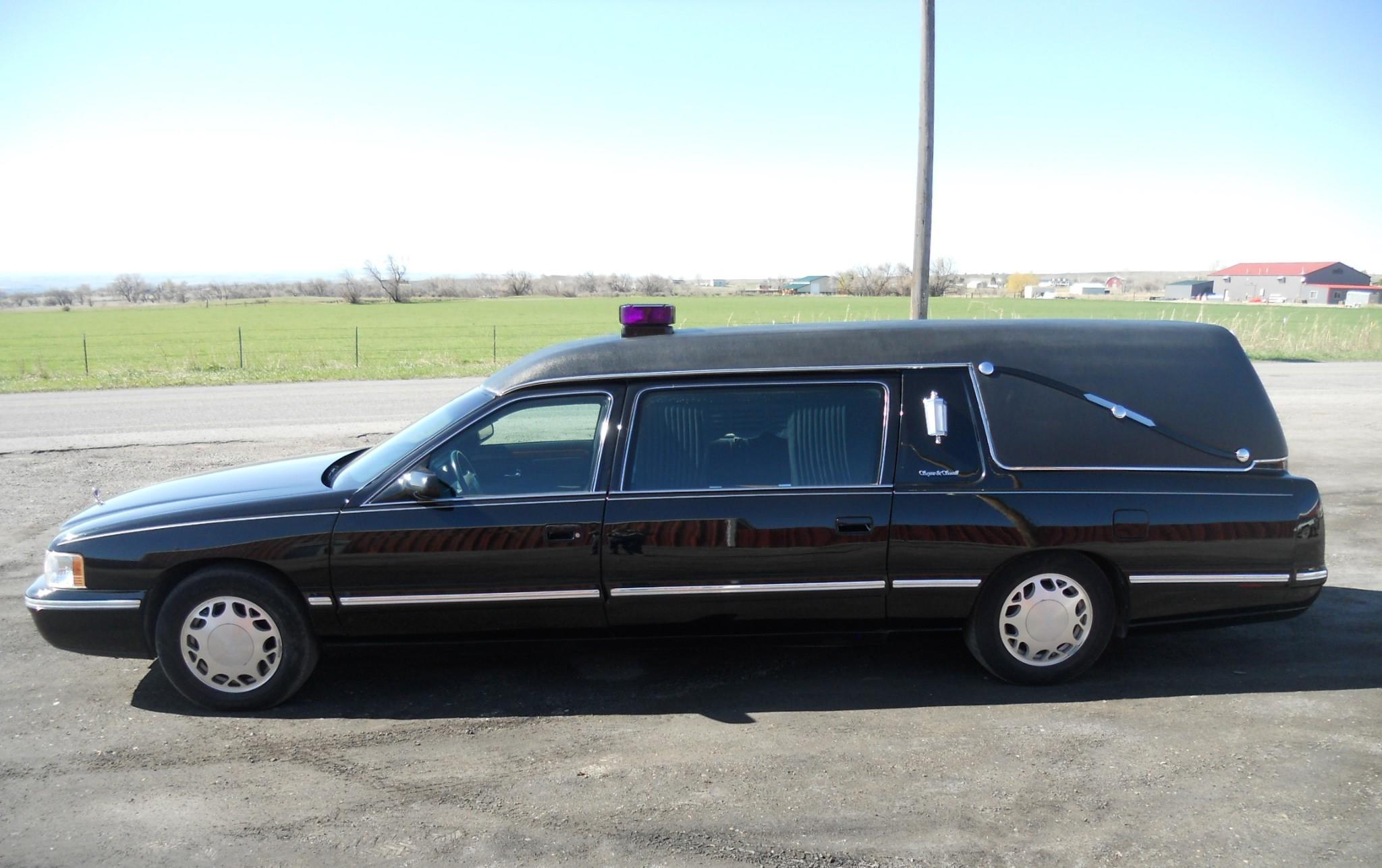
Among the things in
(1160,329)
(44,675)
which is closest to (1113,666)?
Answer: (1160,329)

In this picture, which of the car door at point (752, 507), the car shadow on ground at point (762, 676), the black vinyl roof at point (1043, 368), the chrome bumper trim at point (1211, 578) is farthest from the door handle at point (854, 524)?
the chrome bumper trim at point (1211, 578)

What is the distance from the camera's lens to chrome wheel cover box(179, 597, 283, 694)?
4398 millimetres

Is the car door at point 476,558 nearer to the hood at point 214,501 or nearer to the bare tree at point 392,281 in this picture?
the hood at point 214,501

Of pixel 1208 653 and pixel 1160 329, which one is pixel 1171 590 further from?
pixel 1160 329

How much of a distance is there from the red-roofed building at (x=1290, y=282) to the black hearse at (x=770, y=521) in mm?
109178

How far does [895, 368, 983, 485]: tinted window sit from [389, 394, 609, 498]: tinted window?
1.39 meters

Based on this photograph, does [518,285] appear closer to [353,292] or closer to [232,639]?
[353,292]

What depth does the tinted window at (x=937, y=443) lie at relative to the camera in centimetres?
448

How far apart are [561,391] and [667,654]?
4.99 feet

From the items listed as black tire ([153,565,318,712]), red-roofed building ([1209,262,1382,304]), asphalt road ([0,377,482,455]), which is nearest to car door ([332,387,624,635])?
black tire ([153,565,318,712])

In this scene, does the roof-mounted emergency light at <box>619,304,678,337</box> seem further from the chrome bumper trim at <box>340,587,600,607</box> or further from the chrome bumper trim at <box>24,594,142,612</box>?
the chrome bumper trim at <box>24,594,142,612</box>

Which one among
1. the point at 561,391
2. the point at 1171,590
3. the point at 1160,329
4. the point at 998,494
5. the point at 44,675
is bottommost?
the point at 44,675

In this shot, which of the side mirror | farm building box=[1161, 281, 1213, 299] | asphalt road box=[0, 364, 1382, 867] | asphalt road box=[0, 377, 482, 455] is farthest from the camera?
farm building box=[1161, 281, 1213, 299]

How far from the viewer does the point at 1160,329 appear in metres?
4.77
